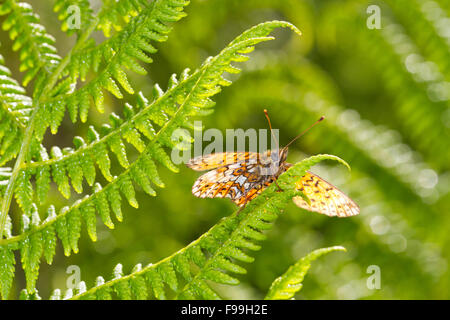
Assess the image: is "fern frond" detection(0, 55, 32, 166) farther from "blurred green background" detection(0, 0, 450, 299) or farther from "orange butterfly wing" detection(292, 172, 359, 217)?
"blurred green background" detection(0, 0, 450, 299)

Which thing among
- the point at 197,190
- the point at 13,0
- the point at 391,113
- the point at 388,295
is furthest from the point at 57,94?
the point at 391,113

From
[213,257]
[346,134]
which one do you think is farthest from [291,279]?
[346,134]

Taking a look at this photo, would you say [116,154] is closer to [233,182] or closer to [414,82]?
[233,182]

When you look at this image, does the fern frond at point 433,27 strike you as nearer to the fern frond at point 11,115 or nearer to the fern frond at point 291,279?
the fern frond at point 291,279

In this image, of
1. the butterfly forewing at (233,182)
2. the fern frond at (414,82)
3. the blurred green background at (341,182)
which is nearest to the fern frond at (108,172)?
the butterfly forewing at (233,182)

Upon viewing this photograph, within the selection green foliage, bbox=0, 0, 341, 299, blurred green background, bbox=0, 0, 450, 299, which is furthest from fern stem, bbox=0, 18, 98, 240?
blurred green background, bbox=0, 0, 450, 299
